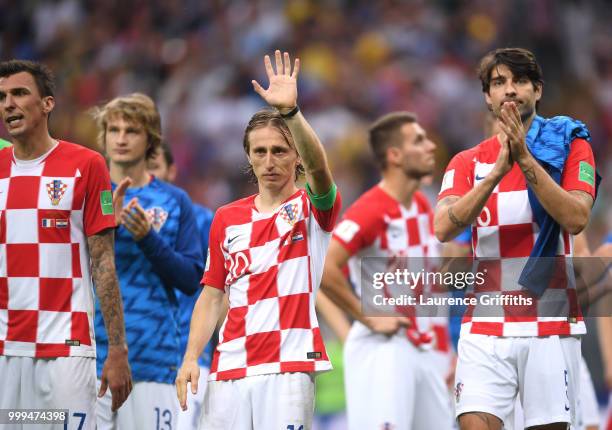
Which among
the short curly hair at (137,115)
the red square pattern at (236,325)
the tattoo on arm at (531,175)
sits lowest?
the red square pattern at (236,325)


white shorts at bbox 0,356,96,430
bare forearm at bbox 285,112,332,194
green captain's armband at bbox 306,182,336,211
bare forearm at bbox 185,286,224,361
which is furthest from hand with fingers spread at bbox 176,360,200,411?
bare forearm at bbox 285,112,332,194

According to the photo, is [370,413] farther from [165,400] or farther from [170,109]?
[170,109]

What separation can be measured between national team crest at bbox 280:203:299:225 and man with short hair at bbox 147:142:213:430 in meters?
2.04

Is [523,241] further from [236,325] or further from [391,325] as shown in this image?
[391,325]

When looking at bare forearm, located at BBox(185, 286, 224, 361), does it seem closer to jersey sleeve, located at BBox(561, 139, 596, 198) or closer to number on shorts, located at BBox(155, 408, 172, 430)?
number on shorts, located at BBox(155, 408, 172, 430)

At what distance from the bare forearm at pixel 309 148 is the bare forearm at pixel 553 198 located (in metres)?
0.95

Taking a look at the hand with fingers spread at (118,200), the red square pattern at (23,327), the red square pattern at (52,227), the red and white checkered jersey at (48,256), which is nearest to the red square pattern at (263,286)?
the red and white checkered jersey at (48,256)

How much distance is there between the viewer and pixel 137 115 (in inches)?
279

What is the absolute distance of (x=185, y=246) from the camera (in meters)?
6.89

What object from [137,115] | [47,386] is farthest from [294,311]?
[137,115]

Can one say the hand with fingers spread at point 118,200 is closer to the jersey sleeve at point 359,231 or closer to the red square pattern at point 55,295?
the red square pattern at point 55,295

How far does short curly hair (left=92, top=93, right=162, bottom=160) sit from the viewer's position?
23.2 ft

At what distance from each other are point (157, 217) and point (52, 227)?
1.50 m

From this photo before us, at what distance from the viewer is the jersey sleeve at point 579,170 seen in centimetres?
530
